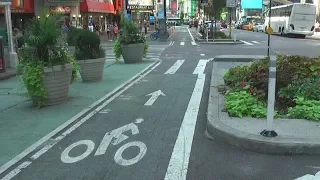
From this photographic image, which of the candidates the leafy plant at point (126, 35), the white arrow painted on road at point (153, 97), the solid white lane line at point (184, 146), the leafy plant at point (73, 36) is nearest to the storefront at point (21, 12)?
the leafy plant at point (126, 35)

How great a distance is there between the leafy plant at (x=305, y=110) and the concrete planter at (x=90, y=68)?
606 cm

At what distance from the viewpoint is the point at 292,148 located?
5.21 m

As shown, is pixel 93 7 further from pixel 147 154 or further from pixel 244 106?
pixel 147 154

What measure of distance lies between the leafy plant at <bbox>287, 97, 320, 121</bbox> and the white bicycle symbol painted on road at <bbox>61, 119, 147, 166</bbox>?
2643 mm

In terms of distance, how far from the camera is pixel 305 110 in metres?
6.49

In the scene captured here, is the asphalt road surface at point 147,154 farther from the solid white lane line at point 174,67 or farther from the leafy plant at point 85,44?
the solid white lane line at point 174,67

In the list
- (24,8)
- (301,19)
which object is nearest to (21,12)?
(24,8)

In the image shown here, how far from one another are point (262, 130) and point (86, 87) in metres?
5.93

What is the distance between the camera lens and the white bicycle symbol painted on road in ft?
16.9

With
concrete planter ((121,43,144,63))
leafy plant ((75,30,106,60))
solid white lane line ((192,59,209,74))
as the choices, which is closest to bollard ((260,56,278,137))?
leafy plant ((75,30,106,60))

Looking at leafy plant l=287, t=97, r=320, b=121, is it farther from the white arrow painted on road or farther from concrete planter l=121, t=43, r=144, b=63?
concrete planter l=121, t=43, r=144, b=63

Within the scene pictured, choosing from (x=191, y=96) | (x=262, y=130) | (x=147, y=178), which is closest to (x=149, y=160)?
(x=147, y=178)

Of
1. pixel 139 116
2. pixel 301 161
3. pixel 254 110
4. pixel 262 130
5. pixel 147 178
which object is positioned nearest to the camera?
pixel 147 178

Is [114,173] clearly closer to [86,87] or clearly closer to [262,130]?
[262,130]
